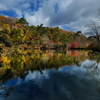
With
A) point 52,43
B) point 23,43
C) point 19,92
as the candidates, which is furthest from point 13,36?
point 19,92

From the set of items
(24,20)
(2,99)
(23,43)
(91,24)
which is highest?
(24,20)

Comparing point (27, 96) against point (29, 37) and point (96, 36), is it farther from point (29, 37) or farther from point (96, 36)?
point (29, 37)

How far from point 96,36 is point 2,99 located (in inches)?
1094

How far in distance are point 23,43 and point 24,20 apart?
26.2 meters

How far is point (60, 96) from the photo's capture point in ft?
12.8

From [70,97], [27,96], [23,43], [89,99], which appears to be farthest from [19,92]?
[23,43]

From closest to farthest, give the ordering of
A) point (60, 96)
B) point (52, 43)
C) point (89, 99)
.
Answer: point (89, 99)
point (60, 96)
point (52, 43)

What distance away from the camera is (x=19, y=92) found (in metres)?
4.34

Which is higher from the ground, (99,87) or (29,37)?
(29,37)

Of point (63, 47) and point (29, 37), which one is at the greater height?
point (29, 37)

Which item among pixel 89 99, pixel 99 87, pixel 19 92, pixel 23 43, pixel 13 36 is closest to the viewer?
pixel 89 99

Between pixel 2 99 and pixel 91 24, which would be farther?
pixel 91 24

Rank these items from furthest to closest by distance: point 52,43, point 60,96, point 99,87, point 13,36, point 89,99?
point 52,43 → point 13,36 → point 99,87 → point 60,96 → point 89,99

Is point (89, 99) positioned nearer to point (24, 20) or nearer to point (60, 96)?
point (60, 96)
